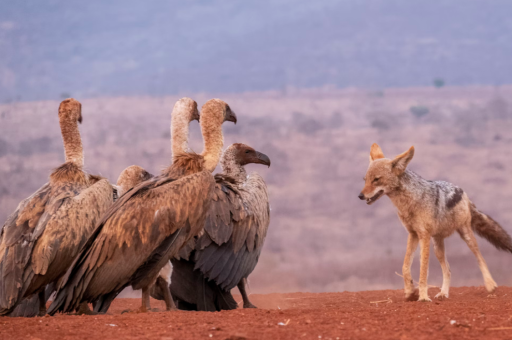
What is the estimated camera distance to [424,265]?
7.94m

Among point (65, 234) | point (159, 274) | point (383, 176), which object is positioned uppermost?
point (383, 176)

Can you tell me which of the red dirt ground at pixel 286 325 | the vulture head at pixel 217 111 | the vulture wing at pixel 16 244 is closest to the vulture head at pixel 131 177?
the vulture head at pixel 217 111

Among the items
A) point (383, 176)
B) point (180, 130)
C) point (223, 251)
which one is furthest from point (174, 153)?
point (383, 176)

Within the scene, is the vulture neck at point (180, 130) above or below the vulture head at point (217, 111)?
below

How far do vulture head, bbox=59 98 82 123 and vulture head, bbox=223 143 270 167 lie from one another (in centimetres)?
217

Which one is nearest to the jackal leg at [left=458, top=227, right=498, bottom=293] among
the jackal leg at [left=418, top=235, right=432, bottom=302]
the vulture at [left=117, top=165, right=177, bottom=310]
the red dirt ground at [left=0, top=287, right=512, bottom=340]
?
the jackal leg at [left=418, top=235, right=432, bottom=302]

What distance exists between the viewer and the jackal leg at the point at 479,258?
902 centimetres

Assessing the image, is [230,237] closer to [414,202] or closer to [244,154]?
[244,154]

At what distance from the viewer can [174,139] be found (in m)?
8.58

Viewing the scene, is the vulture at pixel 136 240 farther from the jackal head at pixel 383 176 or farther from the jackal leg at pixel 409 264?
the jackal leg at pixel 409 264

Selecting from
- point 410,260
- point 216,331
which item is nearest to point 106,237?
point 216,331

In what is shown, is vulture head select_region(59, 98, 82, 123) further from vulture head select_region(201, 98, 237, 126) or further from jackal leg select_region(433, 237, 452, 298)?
jackal leg select_region(433, 237, 452, 298)

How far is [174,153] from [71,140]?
5.27ft

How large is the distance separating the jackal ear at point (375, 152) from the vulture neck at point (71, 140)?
3955 millimetres
